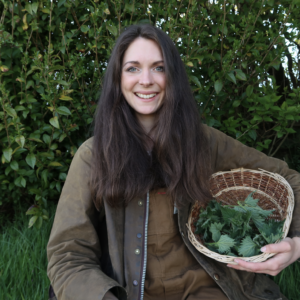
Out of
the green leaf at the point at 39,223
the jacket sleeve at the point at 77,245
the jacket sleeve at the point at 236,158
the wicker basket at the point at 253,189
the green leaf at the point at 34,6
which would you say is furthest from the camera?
the green leaf at the point at 39,223

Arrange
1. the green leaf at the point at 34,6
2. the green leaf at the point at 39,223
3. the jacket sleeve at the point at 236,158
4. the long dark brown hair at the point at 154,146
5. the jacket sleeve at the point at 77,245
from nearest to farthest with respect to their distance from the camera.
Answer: the jacket sleeve at the point at 77,245
the long dark brown hair at the point at 154,146
the jacket sleeve at the point at 236,158
the green leaf at the point at 34,6
the green leaf at the point at 39,223

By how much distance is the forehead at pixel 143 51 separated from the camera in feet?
5.84

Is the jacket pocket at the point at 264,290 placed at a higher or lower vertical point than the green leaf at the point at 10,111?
lower

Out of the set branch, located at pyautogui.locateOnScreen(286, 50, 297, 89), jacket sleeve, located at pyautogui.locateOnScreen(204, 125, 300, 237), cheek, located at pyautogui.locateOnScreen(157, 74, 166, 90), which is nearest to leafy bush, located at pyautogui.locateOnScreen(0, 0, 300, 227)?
jacket sleeve, located at pyautogui.locateOnScreen(204, 125, 300, 237)

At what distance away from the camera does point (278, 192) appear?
204cm

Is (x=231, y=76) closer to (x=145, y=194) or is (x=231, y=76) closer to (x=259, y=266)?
(x=145, y=194)

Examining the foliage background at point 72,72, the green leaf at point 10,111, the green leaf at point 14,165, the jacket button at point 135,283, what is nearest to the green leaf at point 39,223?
the foliage background at point 72,72

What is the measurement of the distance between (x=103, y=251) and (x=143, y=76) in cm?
101

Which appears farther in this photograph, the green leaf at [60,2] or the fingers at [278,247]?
the green leaf at [60,2]

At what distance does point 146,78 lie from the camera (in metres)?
1.75

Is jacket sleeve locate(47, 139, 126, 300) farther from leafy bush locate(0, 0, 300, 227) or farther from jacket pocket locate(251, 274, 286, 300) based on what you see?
jacket pocket locate(251, 274, 286, 300)

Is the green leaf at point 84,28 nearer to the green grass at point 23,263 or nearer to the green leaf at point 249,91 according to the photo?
the green leaf at point 249,91

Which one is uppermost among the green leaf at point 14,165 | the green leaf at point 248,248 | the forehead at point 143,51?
the forehead at point 143,51

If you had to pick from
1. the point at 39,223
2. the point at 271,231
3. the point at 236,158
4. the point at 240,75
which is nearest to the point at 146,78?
the point at 236,158
